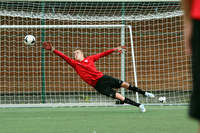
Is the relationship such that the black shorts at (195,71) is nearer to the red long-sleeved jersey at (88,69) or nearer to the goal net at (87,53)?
the red long-sleeved jersey at (88,69)

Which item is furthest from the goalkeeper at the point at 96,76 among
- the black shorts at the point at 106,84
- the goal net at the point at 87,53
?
the goal net at the point at 87,53

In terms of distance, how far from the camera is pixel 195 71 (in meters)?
1.56

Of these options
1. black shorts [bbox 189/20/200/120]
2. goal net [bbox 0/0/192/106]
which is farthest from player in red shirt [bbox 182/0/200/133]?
goal net [bbox 0/0/192/106]

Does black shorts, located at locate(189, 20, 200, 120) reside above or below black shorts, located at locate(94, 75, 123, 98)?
above

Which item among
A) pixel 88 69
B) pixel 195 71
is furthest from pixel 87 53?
pixel 195 71

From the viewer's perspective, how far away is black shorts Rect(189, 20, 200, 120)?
1514 mm

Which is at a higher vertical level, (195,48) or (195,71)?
(195,48)

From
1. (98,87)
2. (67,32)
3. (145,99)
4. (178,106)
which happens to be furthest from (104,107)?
(67,32)

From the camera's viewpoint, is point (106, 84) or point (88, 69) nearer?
point (106, 84)

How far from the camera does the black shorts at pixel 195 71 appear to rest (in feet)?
4.97

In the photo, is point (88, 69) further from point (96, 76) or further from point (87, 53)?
point (87, 53)

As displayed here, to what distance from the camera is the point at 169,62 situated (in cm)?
1086

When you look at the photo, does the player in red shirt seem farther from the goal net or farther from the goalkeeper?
the goal net

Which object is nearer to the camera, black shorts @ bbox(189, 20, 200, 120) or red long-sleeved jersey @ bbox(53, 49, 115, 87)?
black shorts @ bbox(189, 20, 200, 120)
